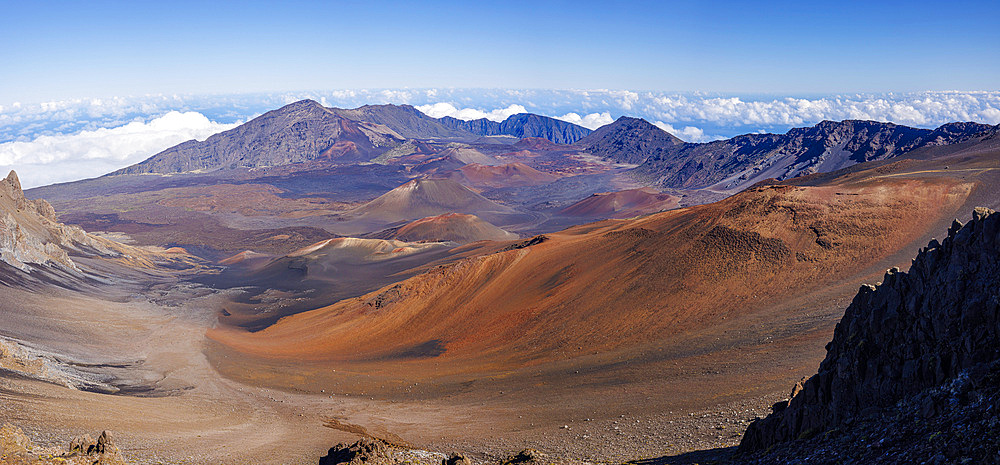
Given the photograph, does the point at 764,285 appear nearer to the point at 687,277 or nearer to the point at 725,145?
the point at 687,277

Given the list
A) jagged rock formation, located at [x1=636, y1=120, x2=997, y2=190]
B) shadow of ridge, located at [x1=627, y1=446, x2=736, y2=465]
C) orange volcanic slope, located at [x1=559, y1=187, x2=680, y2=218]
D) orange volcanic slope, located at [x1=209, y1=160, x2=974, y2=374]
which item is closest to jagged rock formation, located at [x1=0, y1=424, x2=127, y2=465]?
shadow of ridge, located at [x1=627, y1=446, x2=736, y2=465]

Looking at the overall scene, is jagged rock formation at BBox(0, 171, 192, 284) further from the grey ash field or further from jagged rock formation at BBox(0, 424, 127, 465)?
jagged rock formation at BBox(0, 424, 127, 465)

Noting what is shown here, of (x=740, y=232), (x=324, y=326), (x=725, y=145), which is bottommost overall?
(x=324, y=326)

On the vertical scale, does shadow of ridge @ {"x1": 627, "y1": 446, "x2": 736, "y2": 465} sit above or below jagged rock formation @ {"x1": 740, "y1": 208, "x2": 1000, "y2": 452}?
below

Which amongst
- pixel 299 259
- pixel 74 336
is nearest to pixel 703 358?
pixel 74 336

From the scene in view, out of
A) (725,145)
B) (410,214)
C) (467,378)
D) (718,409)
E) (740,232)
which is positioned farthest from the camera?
(725,145)

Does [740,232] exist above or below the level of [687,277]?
above
